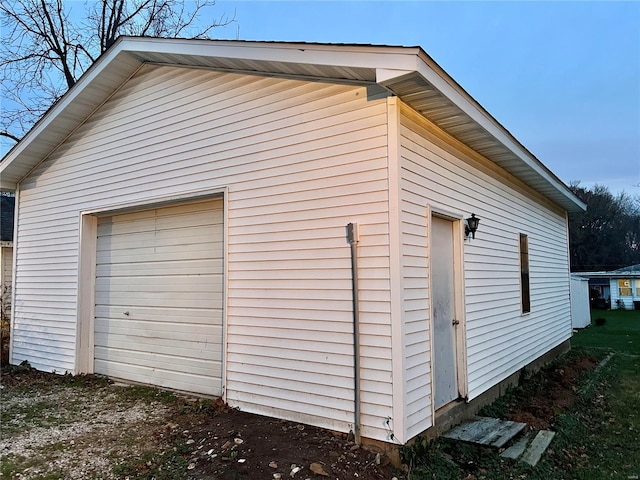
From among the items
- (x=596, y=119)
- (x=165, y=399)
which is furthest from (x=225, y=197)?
(x=596, y=119)

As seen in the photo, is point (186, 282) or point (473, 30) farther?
point (473, 30)

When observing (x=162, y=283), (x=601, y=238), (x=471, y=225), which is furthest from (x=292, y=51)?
(x=601, y=238)

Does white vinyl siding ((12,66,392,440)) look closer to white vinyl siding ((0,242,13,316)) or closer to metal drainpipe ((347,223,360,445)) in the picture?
metal drainpipe ((347,223,360,445))

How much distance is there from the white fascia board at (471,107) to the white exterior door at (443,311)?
46.3 inches

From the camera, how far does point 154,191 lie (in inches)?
236

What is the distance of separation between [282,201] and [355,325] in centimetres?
155

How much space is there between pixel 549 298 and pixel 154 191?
25.5 feet

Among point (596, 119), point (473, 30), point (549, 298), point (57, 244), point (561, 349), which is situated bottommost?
point (561, 349)

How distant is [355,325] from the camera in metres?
3.98

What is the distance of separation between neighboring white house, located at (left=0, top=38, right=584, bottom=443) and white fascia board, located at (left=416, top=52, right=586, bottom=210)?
0.10ft

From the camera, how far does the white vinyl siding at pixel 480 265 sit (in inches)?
161

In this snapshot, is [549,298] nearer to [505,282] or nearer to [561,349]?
[561,349]

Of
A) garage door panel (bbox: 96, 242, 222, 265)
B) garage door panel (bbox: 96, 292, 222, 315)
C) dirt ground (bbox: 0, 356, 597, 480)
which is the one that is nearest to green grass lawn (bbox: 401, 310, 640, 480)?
dirt ground (bbox: 0, 356, 597, 480)

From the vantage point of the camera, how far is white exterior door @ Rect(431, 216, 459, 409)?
15.3 ft
